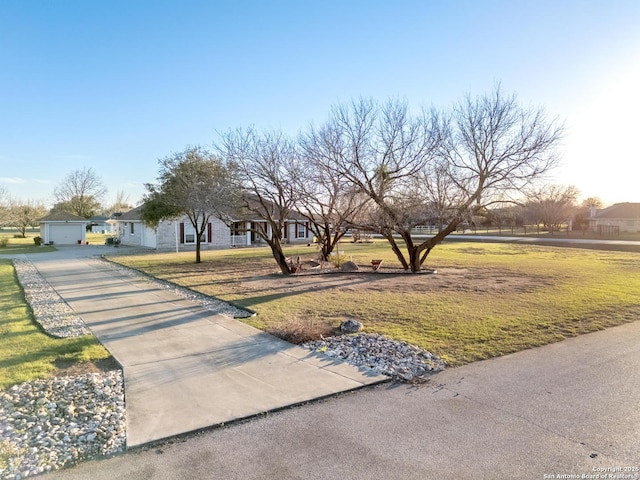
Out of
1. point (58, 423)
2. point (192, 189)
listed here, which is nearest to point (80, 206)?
point (192, 189)

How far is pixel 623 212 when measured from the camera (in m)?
55.0

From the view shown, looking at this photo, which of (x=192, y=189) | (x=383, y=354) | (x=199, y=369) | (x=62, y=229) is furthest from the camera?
(x=62, y=229)

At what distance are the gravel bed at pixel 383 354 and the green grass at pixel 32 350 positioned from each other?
11.2ft

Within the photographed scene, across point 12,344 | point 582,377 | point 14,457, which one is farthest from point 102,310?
point 582,377

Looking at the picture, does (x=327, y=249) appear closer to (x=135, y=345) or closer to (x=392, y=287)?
(x=392, y=287)

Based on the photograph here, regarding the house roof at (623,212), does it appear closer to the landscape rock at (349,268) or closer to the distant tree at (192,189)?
the landscape rock at (349,268)

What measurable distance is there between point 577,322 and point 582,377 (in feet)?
11.4

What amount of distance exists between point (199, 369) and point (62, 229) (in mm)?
36615

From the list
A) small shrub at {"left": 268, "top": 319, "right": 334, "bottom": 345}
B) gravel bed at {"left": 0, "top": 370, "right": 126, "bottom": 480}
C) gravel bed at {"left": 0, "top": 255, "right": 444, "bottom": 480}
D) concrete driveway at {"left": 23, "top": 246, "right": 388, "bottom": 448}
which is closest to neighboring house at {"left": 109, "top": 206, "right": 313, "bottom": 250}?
concrete driveway at {"left": 23, "top": 246, "right": 388, "bottom": 448}

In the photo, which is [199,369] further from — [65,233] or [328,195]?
[65,233]

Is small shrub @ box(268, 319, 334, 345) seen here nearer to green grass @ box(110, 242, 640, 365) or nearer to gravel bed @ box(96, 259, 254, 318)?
green grass @ box(110, 242, 640, 365)

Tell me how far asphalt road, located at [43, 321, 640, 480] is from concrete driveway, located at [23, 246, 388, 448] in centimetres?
28

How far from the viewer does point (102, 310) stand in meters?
9.38

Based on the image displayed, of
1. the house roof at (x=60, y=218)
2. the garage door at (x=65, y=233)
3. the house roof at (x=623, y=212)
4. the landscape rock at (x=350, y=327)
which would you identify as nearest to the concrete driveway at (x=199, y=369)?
the landscape rock at (x=350, y=327)
